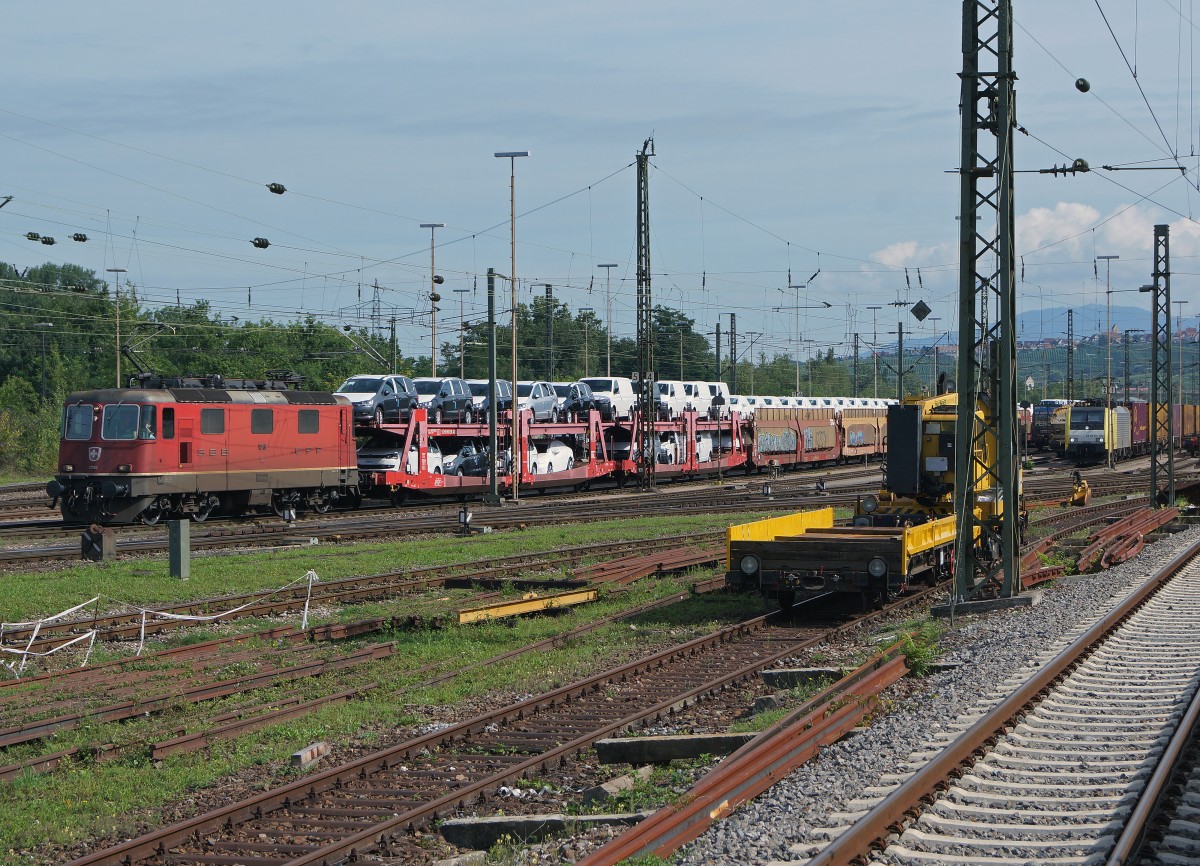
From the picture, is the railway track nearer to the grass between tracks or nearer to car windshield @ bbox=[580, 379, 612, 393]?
the grass between tracks

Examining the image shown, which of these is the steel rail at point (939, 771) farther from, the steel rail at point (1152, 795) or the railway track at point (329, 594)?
the railway track at point (329, 594)

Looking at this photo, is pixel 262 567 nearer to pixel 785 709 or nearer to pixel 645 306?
pixel 785 709

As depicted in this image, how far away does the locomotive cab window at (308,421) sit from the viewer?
1425 inches

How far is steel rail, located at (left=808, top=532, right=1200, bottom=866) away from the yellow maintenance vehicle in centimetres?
336

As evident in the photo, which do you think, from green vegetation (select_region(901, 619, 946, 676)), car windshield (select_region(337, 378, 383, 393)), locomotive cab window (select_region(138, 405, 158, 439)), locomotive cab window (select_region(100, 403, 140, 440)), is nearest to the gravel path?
green vegetation (select_region(901, 619, 946, 676))

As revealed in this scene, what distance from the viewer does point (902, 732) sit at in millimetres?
9758

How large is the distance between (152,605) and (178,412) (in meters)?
14.4

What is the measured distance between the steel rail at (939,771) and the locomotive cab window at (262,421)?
25.6m

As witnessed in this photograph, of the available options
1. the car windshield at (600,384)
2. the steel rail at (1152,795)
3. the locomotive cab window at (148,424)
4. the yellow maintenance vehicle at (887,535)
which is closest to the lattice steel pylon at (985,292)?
the yellow maintenance vehicle at (887,535)

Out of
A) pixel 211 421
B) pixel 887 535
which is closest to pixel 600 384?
pixel 211 421

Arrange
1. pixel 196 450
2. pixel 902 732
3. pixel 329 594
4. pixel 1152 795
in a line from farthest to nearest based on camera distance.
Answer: pixel 196 450, pixel 329 594, pixel 902 732, pixel 1152 795

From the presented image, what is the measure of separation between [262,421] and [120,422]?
4.31 m

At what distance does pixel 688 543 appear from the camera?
27.9m

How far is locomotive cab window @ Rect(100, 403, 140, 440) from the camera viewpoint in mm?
31453
